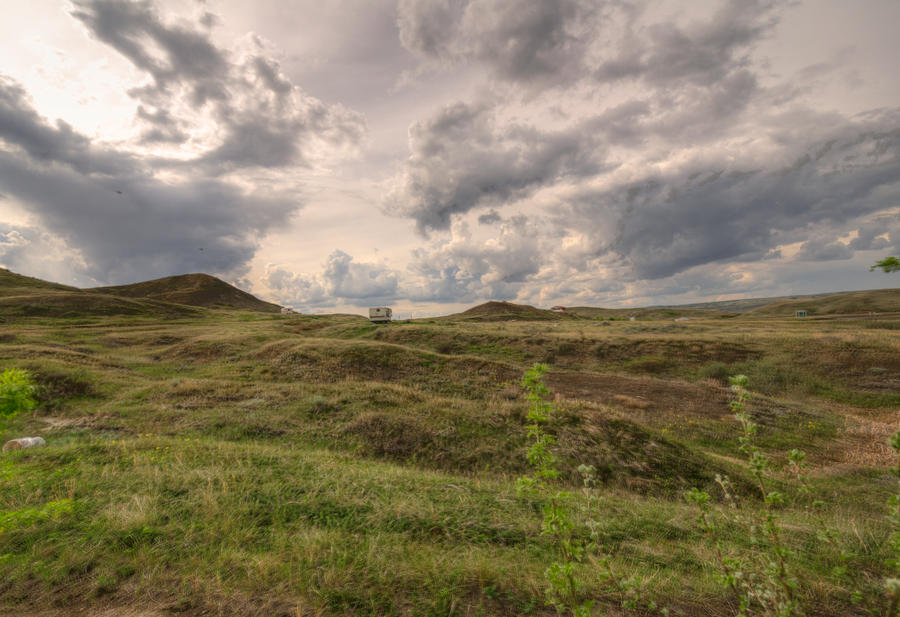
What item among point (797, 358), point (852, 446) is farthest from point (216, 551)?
point (797, 358)

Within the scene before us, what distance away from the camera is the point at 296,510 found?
20.9 feet

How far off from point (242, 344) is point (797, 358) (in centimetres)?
5192

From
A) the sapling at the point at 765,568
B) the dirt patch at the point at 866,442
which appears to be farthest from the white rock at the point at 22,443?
the dirt patch at the point at 866,442

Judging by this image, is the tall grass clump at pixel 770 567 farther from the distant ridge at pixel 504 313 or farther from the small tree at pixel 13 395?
the distant ridge at pixel 504 313

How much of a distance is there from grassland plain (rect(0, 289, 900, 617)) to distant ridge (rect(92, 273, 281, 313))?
148277 mm

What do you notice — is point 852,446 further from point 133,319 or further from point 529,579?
point 133,319

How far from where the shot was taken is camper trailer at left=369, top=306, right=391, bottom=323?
2677 inches

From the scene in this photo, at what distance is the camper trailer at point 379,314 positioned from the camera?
68000 millimetres

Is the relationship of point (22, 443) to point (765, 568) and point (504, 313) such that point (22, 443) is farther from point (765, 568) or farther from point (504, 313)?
point (504, 313)

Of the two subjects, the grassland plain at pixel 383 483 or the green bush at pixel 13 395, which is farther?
the green bush at pixel 13 395

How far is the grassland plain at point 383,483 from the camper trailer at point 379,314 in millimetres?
39598

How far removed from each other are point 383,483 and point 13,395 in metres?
6.31

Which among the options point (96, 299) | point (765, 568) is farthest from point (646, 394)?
point (96, 299)

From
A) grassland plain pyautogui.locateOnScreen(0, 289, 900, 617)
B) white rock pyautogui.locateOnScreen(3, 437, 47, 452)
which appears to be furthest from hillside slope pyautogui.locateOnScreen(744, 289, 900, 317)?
white rock pyautogui.locateOnScreen(3, 437, 47, 452)
